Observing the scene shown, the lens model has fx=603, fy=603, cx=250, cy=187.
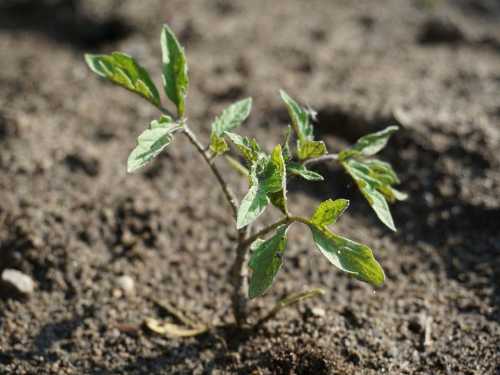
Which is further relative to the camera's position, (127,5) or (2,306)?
(127,5)

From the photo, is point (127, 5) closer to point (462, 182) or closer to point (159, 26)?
point (159, 26)

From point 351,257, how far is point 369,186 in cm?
24

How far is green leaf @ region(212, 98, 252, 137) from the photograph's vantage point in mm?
1658

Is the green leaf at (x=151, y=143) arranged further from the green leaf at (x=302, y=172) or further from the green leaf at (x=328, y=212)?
the green leaf at (x=328, y=212)

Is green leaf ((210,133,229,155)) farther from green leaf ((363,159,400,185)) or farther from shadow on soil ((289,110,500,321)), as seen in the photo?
shadow on soil ((289,110,500,321))

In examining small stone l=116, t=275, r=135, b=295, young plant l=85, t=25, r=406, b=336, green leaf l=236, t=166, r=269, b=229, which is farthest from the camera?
small stone l=116, t=275, r=135, b=295

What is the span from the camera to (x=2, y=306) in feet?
6.73

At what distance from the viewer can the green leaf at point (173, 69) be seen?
169 centimetres

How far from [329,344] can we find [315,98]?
140 centimetres

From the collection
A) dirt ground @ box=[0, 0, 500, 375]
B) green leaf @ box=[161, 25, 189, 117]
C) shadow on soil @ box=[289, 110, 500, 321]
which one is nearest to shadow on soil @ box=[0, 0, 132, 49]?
dirt ground @ box=[0, 0, 500, 375]

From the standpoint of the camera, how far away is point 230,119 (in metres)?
1.69

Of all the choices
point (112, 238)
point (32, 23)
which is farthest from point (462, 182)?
point (32, 23)

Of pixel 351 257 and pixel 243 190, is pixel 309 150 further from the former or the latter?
pixel 243 190

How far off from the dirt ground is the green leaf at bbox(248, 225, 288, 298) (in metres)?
0.39
